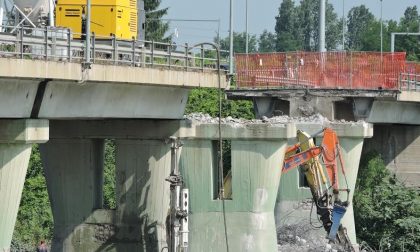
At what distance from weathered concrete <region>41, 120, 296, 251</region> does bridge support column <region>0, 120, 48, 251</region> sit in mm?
9612

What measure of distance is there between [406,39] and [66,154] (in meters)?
108

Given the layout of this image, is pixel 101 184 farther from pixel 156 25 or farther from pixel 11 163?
pixel 156 25

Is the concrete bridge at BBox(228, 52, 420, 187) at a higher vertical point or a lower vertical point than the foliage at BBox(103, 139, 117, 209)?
higher

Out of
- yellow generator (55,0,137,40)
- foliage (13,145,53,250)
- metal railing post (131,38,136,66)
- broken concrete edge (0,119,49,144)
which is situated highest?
yellow generator (55,0,137,40)

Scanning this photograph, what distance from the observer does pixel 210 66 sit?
4816 centimetres

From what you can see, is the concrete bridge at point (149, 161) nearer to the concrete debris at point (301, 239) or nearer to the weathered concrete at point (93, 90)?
the weathered concrete at point (93, 90)

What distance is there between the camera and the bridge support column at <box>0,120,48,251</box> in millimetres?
35750

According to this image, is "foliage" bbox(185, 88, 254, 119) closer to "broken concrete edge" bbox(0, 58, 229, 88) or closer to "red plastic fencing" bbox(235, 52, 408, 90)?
"red plastic fencing" bbox(235, 52, 408, 90)

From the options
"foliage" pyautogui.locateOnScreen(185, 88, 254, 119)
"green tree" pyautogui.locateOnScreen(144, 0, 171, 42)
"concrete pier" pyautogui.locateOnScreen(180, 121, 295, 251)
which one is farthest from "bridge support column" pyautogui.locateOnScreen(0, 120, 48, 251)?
"green tree" pyautogui.locateOnScreen(144, 0, 171, 42)

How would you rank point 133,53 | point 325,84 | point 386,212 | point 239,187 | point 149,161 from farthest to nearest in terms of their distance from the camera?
point 386,212, point 325,84, point 239,187, point 149,161, point 133,53

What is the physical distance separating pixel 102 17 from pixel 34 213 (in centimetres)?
1781

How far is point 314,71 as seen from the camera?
58.3m

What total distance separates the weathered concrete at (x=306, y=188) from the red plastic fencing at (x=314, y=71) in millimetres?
2210

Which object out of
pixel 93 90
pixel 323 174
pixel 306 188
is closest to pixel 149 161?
pixel 93 90
